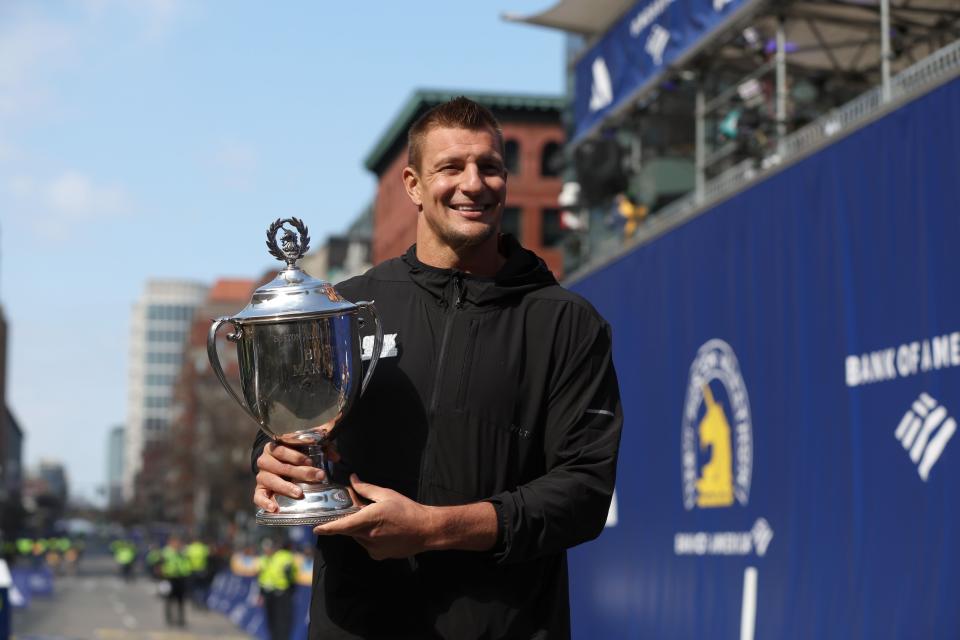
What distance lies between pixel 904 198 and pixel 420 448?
7.28 meters

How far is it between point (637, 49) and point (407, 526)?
17837mm

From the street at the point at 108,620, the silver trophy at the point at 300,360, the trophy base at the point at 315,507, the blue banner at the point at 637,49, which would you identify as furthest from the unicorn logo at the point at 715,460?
the street at the point at 108,620

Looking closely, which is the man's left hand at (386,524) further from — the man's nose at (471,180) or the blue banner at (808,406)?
the blue banner at (808,406)

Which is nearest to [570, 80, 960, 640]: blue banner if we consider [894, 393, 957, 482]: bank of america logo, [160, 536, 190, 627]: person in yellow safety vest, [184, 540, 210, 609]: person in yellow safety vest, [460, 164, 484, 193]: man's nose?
[894, 393, 957, 482]: bank of america logo

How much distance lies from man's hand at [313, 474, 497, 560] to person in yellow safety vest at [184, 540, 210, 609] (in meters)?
34.1

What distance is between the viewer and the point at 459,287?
3.51 m

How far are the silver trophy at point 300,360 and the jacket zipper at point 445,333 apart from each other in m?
0.14

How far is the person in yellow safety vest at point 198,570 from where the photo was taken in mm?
37406

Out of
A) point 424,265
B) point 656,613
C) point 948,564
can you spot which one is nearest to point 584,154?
point 656,613

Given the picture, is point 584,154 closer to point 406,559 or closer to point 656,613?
point 656,613

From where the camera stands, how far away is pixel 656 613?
1489 cm

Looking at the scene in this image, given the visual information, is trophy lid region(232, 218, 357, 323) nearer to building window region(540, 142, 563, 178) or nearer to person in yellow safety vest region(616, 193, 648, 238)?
person in yellow safety vest region(616, 193, 648, 238)

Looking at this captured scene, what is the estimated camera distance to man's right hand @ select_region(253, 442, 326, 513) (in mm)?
3223

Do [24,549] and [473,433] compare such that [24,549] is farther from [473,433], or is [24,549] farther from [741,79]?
[473,433]
